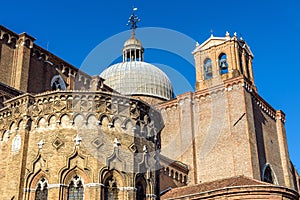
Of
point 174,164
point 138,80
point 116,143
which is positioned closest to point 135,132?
point 116,143

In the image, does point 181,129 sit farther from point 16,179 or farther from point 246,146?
point 16,179

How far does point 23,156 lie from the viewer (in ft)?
48.3

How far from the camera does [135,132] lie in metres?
15.8

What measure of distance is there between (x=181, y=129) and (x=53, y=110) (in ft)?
46.8

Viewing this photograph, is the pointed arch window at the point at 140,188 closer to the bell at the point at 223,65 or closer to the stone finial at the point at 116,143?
the stone finial at the point at 116,143

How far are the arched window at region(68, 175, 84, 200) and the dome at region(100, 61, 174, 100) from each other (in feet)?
64.4

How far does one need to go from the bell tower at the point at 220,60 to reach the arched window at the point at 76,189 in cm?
1618

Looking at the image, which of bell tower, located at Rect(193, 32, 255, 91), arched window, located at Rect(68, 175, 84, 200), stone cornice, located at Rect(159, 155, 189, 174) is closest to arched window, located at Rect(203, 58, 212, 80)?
bell tower, located at Rect(193, 32, 255, 91)

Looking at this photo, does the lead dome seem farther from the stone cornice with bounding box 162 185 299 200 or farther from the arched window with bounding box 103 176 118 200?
the arched window with bounding box 103 176 118 200

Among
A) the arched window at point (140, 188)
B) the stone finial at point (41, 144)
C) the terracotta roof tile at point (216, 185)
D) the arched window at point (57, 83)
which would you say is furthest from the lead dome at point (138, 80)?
the stone finial at point (41, 144)

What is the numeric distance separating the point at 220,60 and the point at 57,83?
1191cm

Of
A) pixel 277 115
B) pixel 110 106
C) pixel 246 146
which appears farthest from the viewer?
pixel 277 115

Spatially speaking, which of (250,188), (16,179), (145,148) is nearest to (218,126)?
(250,188)

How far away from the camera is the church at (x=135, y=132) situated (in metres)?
14.6
